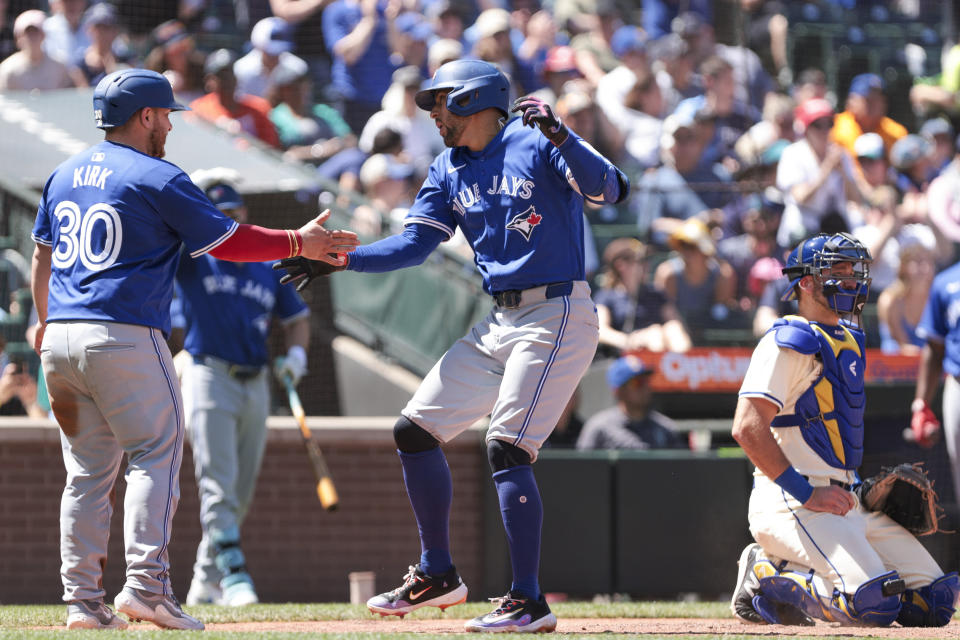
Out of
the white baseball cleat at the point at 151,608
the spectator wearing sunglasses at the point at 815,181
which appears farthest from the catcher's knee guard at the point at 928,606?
the spectator wearing sunglasses at the point at 815,181

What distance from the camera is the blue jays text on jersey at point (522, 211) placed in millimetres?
5160

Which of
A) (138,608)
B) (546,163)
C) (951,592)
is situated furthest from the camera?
(951,592)

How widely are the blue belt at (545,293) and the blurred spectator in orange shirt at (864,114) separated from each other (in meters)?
8.52

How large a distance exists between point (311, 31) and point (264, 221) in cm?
371

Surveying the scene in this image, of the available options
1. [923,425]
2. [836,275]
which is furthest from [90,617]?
[923,425]

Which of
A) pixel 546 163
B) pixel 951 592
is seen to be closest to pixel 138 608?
pixel 546 163

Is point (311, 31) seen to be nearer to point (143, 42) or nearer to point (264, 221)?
point (143, 42)

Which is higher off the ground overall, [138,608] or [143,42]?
[143,42]

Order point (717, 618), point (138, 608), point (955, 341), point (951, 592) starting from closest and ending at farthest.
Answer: point (138, 608)
point (951, 592)
point (717, 618)
point (955, 341)

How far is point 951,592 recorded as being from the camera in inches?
220

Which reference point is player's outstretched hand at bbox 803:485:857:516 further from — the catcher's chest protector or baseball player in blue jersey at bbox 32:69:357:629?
baseball player in blue jersey at bbox 32:69:357:629

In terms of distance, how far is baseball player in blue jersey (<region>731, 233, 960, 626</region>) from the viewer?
541 cm

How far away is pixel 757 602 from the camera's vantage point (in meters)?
5.62

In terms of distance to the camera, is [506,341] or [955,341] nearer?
[506,341]
